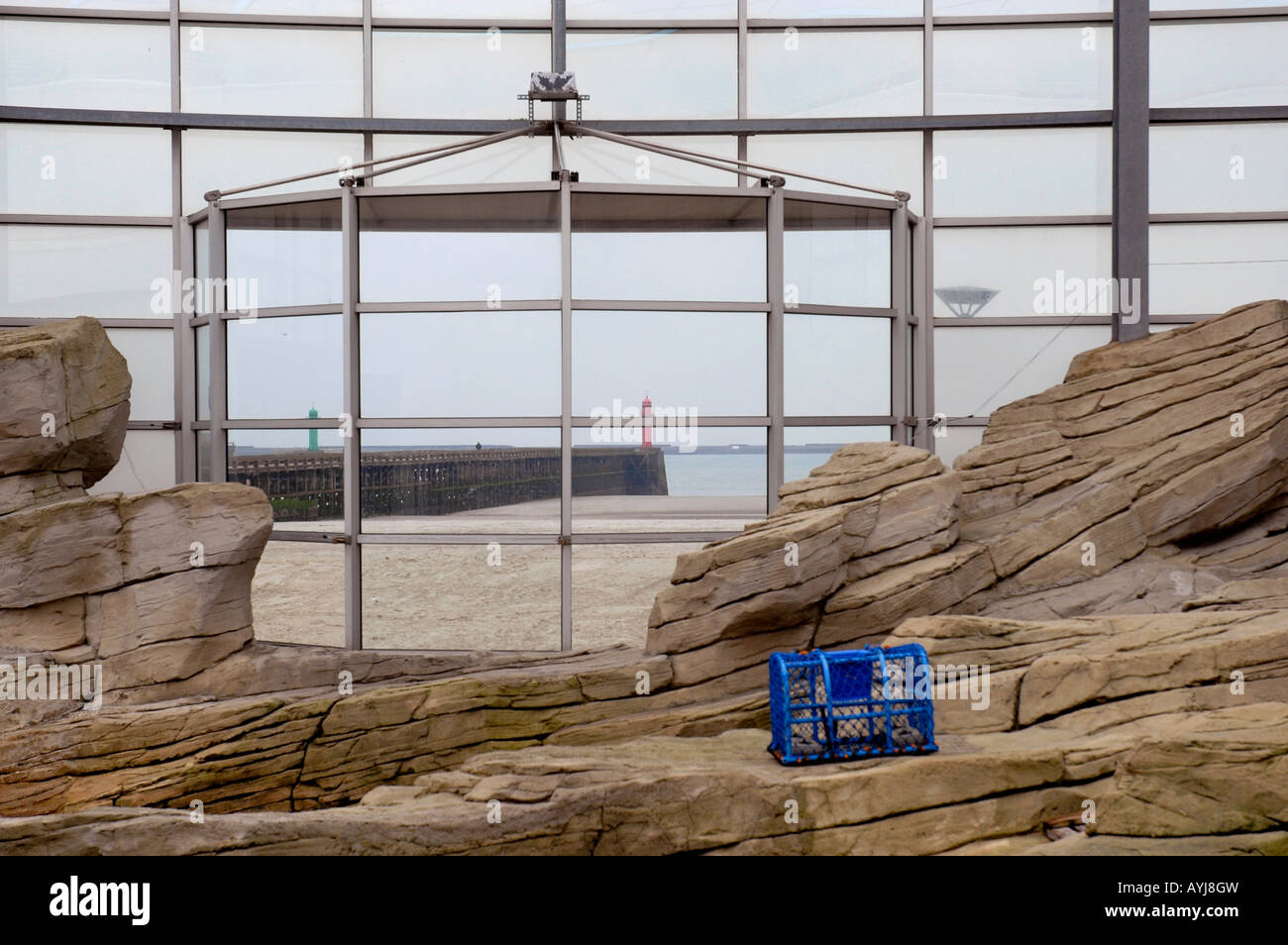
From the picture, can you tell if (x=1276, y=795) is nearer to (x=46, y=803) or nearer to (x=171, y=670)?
(x=171, y=670)

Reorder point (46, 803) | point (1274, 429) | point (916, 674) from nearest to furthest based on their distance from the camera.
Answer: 1. point (916, 674)
2. point (46, 803)
3. point (1274, 429)

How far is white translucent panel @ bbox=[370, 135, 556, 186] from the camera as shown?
39.0 feet

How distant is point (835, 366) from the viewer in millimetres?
11477

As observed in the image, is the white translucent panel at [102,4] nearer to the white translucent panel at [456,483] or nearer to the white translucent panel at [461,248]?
the white translucent panel at [461,248]

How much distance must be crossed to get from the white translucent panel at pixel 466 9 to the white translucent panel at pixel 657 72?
1.90 ft

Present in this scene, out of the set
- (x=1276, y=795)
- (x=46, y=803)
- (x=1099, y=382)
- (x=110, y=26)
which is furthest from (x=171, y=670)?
(x=1099, y=382)

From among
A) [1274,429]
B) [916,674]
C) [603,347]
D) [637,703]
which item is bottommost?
[637,703]

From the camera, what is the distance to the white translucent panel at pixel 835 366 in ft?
36.8

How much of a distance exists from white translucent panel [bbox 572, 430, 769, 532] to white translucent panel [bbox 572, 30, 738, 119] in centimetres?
454

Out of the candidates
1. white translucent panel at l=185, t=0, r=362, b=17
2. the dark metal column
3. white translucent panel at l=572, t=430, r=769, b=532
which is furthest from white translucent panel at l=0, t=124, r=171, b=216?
the dark metal column

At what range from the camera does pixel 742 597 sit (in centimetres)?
933

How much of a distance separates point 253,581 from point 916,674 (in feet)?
24.7

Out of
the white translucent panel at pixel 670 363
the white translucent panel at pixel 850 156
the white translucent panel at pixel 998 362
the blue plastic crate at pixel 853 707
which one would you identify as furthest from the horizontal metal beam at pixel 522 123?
the blue plastic crate at pixel 853 707

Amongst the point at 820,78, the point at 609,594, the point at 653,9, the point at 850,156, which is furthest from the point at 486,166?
the point at 609,594
